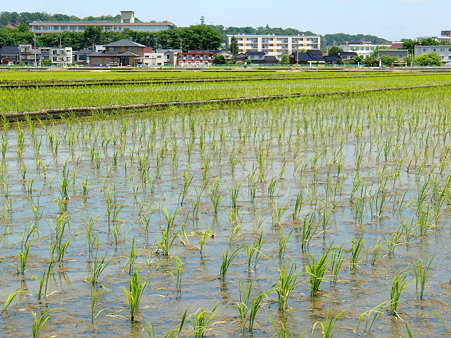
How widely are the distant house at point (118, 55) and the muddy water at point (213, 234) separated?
65.8 m

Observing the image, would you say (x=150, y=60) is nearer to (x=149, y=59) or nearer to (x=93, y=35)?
(x=149, y=59)

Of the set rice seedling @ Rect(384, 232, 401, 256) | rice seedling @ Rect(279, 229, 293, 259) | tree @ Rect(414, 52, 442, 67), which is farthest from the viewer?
tree @ Rect(414, 52, 442, 67)

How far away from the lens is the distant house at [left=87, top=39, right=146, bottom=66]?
71000 mm

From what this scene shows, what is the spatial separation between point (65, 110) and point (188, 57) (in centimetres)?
8128

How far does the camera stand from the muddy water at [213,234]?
254 cm

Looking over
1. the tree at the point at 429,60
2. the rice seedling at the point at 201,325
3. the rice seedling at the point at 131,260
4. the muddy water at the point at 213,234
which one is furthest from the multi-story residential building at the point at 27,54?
the rice seedling at the point at 201,325

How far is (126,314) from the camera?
2537 millimetres

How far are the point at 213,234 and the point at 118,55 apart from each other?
69.6 metres

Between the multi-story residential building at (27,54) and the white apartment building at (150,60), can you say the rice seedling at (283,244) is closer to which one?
the white apartment building at (150,60)

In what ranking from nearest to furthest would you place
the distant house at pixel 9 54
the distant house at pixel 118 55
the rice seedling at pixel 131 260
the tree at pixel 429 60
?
the rice seedling at pixel 131 260 < the distant house at pixel 118 55 < the tree at pixel 429 60 < the distant house at pixel 9 54

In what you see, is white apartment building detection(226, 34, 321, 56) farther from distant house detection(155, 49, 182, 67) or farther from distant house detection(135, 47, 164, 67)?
distant house detection(135, 47, 164, 67)

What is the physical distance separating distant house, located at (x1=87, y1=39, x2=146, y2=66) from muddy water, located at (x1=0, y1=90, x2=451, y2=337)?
65.8m

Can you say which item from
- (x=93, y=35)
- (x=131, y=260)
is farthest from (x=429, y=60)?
(x=131, y=260)

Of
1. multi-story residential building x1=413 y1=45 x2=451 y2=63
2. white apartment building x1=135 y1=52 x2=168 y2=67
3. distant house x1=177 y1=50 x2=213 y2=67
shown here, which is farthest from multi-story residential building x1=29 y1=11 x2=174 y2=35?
multi-story residential building x1=413 y1=45 x2=451 y2=63
